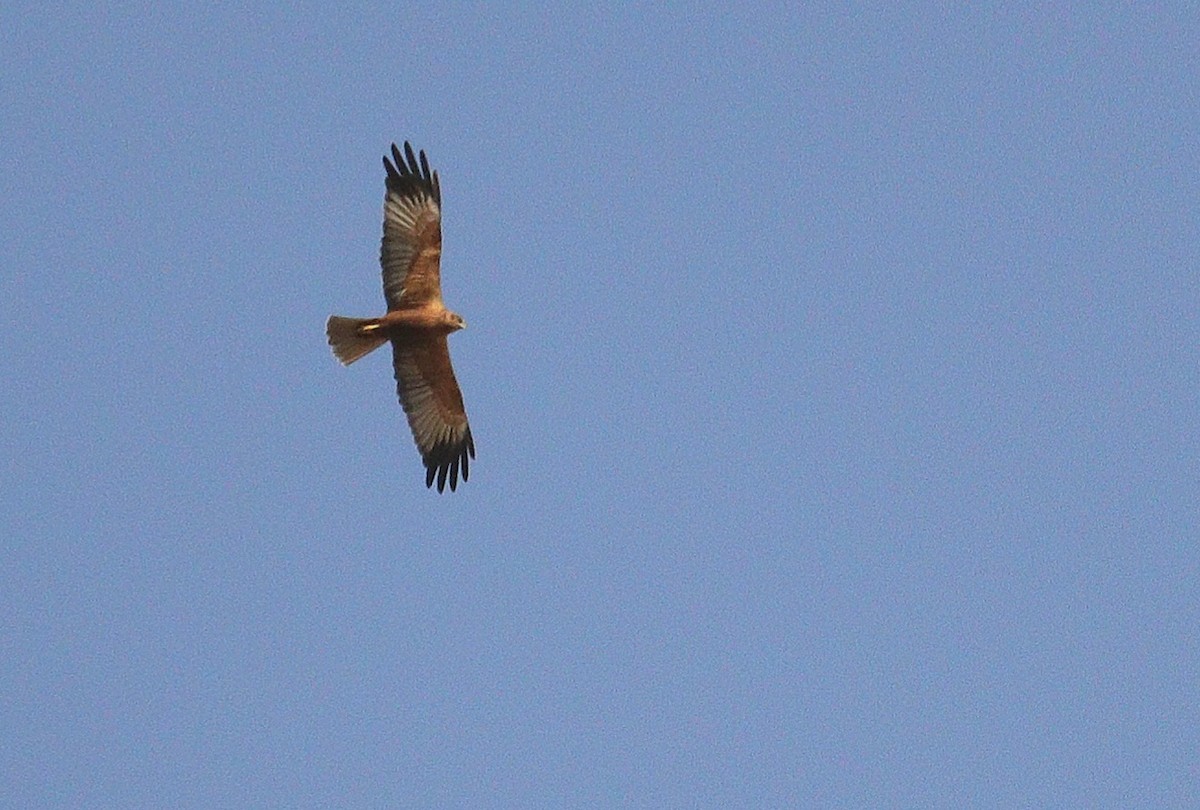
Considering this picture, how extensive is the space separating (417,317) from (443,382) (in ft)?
3.42

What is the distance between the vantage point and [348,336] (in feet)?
81.1

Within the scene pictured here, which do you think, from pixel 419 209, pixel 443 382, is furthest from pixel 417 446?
pixel 419 209

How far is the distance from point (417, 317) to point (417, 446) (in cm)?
178

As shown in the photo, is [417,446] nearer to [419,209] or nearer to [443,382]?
[443,382]

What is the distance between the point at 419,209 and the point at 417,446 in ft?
9.15

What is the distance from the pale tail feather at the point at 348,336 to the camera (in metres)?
24.7

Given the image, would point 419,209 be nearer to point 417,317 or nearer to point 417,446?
point 417,317

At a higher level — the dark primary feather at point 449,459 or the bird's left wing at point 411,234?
the bird's left wing at point 411,234

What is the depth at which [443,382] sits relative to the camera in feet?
83.7

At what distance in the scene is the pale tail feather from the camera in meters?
24.7

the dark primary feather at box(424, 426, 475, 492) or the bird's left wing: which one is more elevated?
the bird's left wing

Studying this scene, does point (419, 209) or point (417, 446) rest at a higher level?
point (419, 209)

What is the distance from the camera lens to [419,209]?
80.7 feet
